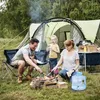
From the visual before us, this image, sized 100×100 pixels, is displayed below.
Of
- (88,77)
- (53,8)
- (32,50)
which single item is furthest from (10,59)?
(53,8)

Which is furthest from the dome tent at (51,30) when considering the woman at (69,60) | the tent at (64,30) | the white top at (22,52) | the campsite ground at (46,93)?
the campsite ground at (46,93)

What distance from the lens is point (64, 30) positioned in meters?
10.7

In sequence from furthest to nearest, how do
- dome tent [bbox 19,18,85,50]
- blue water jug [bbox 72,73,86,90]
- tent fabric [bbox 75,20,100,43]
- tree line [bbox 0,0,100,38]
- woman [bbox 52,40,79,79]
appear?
1. tree line [bbox 0,0,100,38]
2. tent fabric [bbox 75,20,100,43]
3. dome tent [bbox 19,18,85,50]
4. woman [bbox 52,40,79,79]
5. blue water jug [bbox 72,73,86,90]

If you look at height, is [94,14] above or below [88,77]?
above

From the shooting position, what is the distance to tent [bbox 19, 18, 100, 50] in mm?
8789

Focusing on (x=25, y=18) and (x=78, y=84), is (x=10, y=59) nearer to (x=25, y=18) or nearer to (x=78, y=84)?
(x=78, y=84)

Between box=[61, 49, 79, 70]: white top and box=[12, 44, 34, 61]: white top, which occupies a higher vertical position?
box=[12, 44, 34, 61]: white top

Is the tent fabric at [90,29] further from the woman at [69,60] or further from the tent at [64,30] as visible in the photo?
the woman at [69,60]

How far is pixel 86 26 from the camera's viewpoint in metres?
9.95

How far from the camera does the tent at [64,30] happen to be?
28.8 feet

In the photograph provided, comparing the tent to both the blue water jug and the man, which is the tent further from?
the blue water jug

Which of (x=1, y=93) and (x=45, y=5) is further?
(x=45, y=5)

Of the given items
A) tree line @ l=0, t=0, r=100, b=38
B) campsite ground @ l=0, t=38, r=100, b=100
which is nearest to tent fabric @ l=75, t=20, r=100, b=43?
campsite ground @ l=0, t=38, r=100, b=100

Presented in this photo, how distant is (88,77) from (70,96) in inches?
57.8
